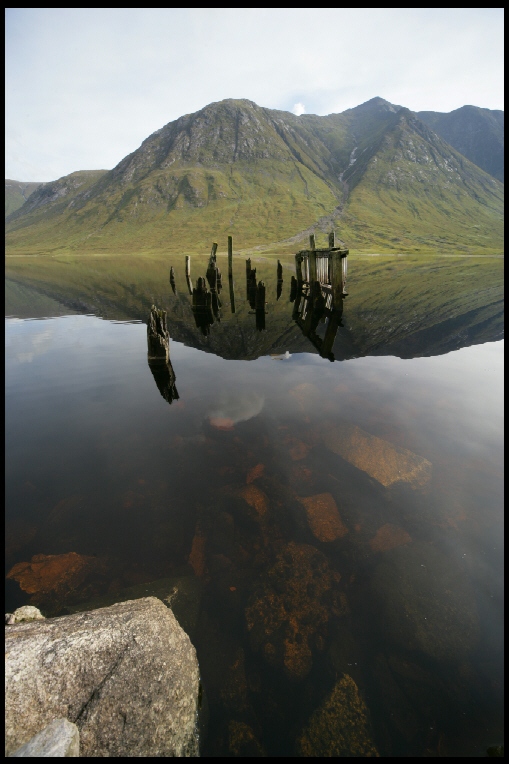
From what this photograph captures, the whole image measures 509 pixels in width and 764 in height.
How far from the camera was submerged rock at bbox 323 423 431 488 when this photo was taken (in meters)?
8.27

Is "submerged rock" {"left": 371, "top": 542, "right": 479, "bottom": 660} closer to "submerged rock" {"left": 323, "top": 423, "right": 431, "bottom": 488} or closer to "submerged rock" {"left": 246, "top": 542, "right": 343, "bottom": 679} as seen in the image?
"submerged rock" {"left": 246, "top": 542, "right": 343, "bottom": 679}

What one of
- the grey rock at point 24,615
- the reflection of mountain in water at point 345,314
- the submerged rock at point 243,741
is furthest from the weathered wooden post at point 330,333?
the grey rock at point 24,615

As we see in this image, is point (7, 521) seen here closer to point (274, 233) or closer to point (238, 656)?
point (238, 656)

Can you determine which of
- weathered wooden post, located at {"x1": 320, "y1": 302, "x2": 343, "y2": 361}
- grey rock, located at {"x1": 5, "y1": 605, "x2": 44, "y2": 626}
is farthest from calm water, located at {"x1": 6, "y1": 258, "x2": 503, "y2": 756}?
weathered wooden post, located at {"x1": 320, "y1": 302, "x2": 343, "y2": 361}

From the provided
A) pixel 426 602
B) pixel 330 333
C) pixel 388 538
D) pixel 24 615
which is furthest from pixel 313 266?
pixel 24 615

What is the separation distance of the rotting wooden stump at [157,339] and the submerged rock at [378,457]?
9.27 metres

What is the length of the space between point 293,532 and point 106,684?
3.92m

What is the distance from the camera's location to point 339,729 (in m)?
4.24

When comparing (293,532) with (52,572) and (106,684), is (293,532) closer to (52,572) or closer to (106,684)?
(106,684)

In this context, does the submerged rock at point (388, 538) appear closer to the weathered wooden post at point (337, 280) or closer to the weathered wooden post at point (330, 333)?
the weathered wooden post at point (330, 333)

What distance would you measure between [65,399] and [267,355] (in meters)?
9.50

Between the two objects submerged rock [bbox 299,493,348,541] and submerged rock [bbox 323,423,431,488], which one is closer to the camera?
submerged rock [bbox 299,493,348,541]

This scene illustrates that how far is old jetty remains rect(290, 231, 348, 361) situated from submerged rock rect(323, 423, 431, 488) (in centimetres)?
740

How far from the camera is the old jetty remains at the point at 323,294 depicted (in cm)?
2038
